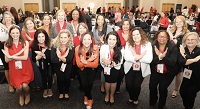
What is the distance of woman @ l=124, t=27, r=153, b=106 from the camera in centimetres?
297

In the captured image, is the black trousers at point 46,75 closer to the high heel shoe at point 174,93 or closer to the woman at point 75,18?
the woman at point 75,18

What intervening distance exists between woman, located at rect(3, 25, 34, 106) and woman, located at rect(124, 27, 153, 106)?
66.4 inches

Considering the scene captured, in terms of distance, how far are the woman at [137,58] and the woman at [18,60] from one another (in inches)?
66.4

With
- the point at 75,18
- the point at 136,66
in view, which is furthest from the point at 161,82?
the point at 75,18

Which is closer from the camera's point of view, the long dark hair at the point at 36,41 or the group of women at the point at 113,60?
the group of women at the point at 113,60

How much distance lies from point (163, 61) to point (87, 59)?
3.96ft

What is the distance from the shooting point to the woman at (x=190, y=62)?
2785 mm

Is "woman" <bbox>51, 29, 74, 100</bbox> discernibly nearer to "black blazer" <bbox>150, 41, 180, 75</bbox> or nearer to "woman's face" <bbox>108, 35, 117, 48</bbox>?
"woman's face" <bbox>108, 35, 117, 48</bbox>

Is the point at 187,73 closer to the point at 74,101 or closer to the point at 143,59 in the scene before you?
the point at 143,59

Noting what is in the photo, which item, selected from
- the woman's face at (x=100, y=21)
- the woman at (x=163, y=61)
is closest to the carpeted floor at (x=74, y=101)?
the woman at (x=163, y=61)

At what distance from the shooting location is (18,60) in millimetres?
3117

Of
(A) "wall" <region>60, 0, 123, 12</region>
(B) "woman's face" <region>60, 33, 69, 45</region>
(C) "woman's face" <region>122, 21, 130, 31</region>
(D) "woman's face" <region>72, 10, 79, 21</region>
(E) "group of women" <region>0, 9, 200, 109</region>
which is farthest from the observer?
(A) "wall" <region>60, 0, 123, 12</region>

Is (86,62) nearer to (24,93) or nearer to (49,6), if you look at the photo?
(24,93)

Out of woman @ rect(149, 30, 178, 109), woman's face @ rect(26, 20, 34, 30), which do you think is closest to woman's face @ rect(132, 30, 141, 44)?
woman @ rect(149, 30, 178, 109)
